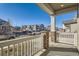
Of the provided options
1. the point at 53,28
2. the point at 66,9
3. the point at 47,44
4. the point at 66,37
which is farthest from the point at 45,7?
the point at 66,37

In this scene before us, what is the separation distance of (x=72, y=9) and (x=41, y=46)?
283 centimetres

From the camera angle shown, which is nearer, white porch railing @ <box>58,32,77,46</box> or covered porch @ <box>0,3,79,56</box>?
covered porch @ <box>0,3,79,56</box>

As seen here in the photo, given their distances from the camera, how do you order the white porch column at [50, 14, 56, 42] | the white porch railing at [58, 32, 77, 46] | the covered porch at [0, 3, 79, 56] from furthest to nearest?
the white porch column at [50, 14, 56, 42], the white porch railing at [58, 32, 77, 46], the covered porch at [0, 3, 79, 56]

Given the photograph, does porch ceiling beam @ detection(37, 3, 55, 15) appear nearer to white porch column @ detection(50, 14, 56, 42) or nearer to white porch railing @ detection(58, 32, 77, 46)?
white porch column @ detection(50, 14, 56, 42)

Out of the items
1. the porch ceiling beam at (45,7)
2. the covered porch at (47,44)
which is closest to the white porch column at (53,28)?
the covered porch at (47,44)

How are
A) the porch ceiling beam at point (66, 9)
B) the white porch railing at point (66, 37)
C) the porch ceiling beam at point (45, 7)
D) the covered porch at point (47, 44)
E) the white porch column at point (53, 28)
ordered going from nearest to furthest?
the covered porch at point (47, 44), the porch ceiling beam at point (45, 7), the porch ceiling beam at point (66, 9), the white porch railing at point (66, 37), the white porch column at point (53, 28)

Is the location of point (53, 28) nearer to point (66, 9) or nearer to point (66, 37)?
point (66, 37)

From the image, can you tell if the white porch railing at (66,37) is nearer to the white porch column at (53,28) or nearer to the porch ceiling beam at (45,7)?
the white porch column at (53,28)

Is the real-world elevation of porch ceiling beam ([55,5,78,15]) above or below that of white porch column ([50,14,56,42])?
above

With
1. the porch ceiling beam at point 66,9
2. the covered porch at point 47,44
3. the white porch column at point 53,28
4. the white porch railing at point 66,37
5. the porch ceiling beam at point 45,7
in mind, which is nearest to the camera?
the covered porch at point 47,44

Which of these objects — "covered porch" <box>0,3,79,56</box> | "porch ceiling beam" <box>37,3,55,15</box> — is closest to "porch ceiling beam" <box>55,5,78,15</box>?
"covered porch" <box>0,3,79,56</box>

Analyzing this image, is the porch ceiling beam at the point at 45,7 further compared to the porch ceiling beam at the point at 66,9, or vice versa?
the porch ceiling beam at the point at 66,9

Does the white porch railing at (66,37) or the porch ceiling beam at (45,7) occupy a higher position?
the porch ceiling beam at (45,7)

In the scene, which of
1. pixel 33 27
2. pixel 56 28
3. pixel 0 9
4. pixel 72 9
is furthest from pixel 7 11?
pixel 56 28
